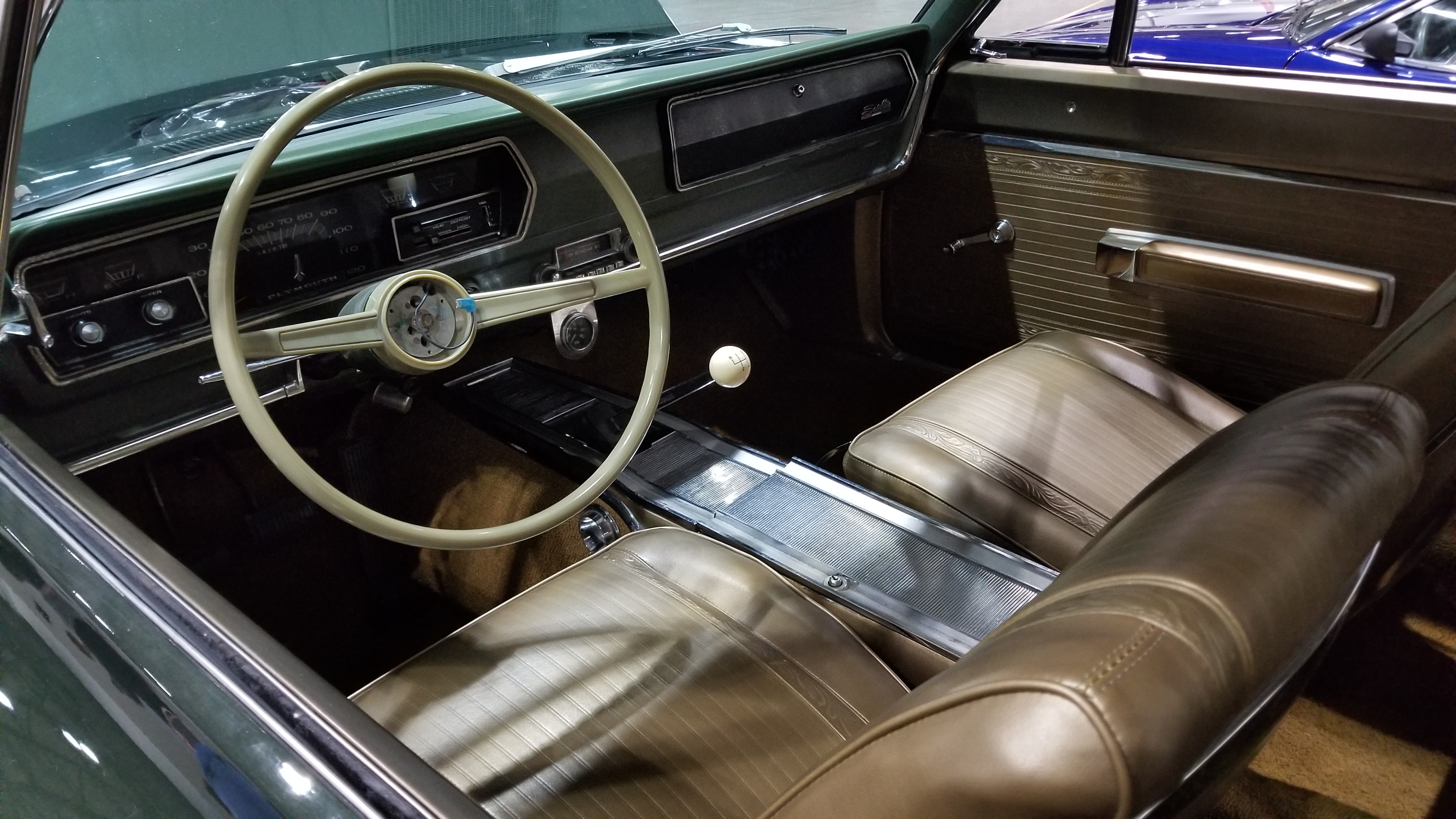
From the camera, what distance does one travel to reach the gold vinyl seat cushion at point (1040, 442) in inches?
54.7

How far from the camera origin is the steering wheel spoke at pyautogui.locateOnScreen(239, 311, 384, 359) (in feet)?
3.29

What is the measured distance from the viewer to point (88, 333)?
1133 millimetres

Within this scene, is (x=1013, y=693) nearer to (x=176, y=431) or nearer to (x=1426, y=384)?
(x=1426, y=384)

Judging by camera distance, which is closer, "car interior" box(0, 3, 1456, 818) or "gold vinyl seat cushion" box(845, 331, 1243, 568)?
"car interior" box(0, 3, 1456, 818)

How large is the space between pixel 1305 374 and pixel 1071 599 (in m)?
1.46

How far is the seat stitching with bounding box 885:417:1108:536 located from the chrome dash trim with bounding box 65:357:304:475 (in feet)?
2.97

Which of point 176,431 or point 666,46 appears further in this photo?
point 666,46

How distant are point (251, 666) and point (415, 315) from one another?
484mm

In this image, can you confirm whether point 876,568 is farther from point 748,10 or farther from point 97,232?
point 748,10

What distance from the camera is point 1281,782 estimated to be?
1482 mm

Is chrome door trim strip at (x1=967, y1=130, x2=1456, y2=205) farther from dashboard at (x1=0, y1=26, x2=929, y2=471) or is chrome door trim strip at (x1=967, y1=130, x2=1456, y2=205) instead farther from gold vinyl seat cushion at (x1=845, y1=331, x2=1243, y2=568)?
gold vinyl seat cushion at (x1=845, y1=331, x2=1243, y2=568)

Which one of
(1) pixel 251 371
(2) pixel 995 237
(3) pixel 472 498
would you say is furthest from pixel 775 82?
(1) pixel 251 371

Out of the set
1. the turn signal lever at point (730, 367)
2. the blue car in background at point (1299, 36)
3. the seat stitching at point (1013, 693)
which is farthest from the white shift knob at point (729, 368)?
the blue car in background at point (1299, 36)

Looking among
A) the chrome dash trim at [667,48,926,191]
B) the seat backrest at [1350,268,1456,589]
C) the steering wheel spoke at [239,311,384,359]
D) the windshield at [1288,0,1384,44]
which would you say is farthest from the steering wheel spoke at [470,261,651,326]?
the windshield at [1288,0,1384,44]
